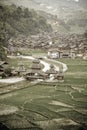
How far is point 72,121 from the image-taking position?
10.2m

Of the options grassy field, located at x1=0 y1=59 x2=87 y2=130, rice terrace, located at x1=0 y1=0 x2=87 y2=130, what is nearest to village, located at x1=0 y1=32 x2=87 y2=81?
rice terrace, located at x1=0 y1=0 x2=87 y2=130

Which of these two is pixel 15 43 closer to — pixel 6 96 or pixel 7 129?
pixel 6 96

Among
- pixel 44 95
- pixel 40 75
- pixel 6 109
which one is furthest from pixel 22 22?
pixel 6 109

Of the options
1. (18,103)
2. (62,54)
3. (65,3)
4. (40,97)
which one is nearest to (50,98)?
(40,97)

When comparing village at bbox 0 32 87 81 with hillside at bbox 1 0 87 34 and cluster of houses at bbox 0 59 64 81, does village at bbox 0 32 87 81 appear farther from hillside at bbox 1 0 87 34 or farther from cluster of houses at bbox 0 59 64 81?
hillside at bbox 1 0 87 34

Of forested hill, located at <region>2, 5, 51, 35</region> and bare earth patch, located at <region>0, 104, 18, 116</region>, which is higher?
forested hill, located at <region>2, 5, 51, 35</region>

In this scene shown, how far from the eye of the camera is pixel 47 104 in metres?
12.3

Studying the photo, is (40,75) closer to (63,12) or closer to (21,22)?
(21,22)

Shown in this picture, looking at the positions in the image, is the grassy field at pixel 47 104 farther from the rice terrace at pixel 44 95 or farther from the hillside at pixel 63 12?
the hillside at pixel 63 12

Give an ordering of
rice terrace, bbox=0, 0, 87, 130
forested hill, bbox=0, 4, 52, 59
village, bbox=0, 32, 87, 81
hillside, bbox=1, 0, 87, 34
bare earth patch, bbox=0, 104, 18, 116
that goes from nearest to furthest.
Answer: rice terrace, bbox=0, 0, 87, 130 → bare earth patch, bbox=0, 104, 18, 116 → village, bbox=0, 32, 87, 81 → forested hill, bbox=0, 4, 52, 59 → hillside, bbox=1, 0, 87, 34

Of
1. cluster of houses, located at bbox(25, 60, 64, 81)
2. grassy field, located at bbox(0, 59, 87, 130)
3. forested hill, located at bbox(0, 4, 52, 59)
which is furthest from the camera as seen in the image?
forested hill, located at bbox(0, 4, 52, 59)

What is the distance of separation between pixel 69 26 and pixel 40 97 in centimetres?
4746

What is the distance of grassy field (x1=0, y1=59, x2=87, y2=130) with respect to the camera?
10.0 metres

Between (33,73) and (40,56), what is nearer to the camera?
(33,73)
